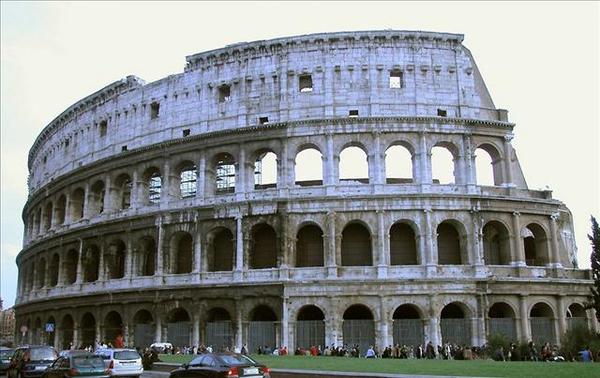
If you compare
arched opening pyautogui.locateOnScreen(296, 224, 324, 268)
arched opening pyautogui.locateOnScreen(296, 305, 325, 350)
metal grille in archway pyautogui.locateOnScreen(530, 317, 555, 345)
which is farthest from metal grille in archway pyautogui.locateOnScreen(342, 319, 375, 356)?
metal grille in archway pyautogui.locateOnScreen(530, 317, 555, 345)

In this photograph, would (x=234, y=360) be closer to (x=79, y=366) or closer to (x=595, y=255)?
(x=79, y=366)

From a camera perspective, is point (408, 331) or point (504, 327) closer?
point (408, 331)

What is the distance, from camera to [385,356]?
28047mm

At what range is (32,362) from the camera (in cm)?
2078

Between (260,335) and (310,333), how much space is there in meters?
2.64

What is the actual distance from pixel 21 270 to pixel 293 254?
94.7 feet

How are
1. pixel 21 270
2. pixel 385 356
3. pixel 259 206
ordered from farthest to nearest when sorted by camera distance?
pixel 21 270, pixel 259 206, pixel 385 356

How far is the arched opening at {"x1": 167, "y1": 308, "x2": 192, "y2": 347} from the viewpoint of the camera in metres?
32.5

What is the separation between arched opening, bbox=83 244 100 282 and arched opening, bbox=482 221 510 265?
2366 centimetres

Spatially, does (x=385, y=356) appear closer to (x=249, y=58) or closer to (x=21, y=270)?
(x=249, y=58)

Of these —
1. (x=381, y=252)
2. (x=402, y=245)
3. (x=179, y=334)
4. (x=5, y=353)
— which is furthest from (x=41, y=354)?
(x=402, y=245)

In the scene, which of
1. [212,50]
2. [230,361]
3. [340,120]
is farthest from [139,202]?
[230,361]

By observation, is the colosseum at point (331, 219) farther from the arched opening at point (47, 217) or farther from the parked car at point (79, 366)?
the parked car at point (79, 366)

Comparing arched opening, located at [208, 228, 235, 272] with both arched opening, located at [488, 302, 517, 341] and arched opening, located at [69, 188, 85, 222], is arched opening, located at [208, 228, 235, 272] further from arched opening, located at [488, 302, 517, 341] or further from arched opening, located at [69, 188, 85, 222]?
arched opening, located at [488, 302, 517, 341]
